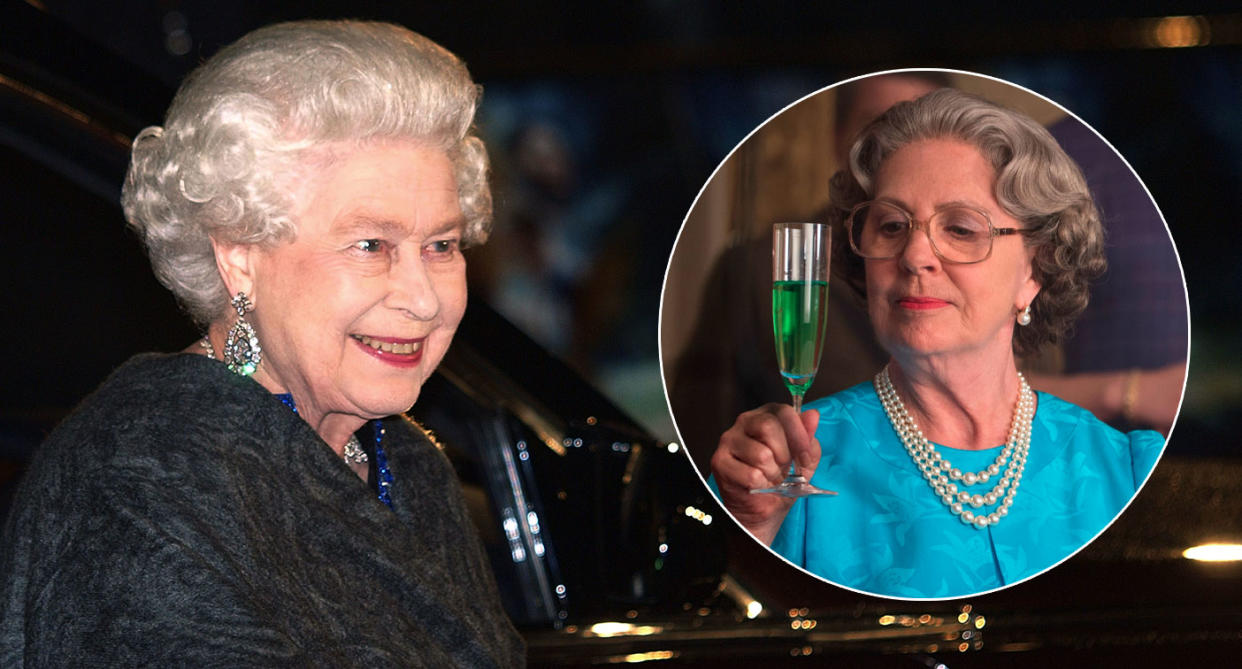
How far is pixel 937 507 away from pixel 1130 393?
8.4 inches

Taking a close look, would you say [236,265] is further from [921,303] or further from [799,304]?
[921,303]

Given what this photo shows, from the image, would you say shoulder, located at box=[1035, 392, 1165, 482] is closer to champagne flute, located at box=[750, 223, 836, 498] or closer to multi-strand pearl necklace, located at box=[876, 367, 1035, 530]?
multi-strand pearl necklace, located at box=[876, 367, 1035, 530]

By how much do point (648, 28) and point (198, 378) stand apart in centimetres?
201

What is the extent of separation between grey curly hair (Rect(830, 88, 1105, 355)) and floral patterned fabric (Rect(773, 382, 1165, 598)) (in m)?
0.09

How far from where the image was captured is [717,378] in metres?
1.20

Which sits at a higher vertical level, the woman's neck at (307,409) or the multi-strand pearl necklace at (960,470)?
the woman's neck at (307,409)

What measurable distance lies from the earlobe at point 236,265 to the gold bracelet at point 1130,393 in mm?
840

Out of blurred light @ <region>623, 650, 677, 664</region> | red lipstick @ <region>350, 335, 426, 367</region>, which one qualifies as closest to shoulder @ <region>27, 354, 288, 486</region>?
red lipstick @ <region>350, 335, 426, 367</region>

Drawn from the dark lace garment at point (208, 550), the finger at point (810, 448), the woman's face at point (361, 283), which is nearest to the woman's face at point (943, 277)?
the finger at point (810, 448)

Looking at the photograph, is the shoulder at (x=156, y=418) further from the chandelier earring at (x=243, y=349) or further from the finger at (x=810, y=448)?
the finger at (x=810, y=448)

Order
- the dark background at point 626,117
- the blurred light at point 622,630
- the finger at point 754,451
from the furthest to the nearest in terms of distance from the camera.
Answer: the dark background at point 626,117 < the blurred light at point 622,630 < the finger at point 754,451

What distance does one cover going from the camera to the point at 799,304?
109cm

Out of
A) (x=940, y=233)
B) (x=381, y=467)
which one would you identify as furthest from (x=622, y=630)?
(x=940, y=233)

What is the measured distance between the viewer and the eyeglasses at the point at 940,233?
103 cm
